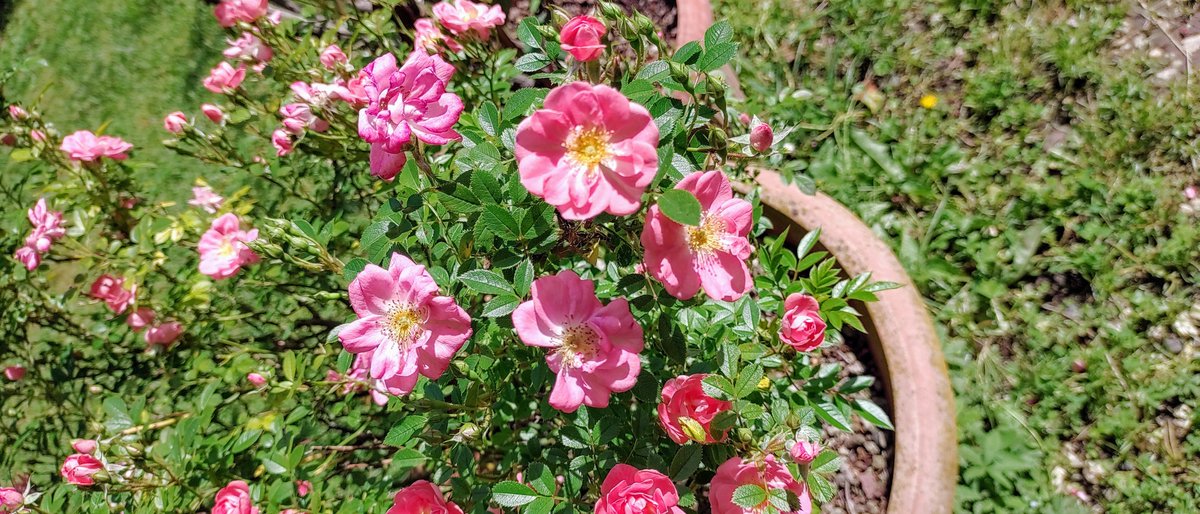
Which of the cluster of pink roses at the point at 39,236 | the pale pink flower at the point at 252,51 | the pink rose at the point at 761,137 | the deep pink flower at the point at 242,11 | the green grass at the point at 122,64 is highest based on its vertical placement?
the pink rose at the point at 761,137

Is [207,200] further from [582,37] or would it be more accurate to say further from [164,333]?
[582,37]

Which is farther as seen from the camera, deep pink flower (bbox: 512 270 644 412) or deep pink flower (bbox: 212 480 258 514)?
deep pink flower (bbox: 212 480 258 514)

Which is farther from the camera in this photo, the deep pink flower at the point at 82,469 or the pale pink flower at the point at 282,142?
the pale pink flower at the point at 282,142

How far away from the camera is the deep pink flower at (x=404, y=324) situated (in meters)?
0.86

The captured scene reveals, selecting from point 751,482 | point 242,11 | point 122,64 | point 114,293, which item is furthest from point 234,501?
point 122,64

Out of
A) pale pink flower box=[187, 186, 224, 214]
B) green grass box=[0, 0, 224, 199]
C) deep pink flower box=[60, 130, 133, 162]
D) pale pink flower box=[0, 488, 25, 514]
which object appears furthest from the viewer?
green grass box=[0, 0, 224, 199]

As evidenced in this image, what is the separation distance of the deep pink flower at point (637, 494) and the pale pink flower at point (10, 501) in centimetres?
106

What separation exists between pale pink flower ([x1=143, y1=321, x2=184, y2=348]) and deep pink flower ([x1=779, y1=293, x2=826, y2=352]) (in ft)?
4.35

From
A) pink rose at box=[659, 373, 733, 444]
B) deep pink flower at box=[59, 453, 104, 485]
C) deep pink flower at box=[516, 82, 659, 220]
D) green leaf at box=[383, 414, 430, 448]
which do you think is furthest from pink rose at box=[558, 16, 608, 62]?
deep pink flower at box=[59, 453, 104, 485]

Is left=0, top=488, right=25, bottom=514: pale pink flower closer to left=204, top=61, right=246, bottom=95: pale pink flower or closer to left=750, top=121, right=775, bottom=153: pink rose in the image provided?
left=204, top=61, right=246, bottom=95: pale pink flower

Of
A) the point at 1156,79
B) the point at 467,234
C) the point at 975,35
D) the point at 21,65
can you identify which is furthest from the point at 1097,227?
the point at 21,65

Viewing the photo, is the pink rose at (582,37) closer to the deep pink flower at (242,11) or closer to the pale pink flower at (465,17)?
the pale pink flower at (465,17)

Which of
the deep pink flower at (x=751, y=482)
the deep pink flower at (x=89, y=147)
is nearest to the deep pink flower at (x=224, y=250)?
the deep pink flower at (x=89, y=147)

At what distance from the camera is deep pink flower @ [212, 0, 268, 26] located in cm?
134
